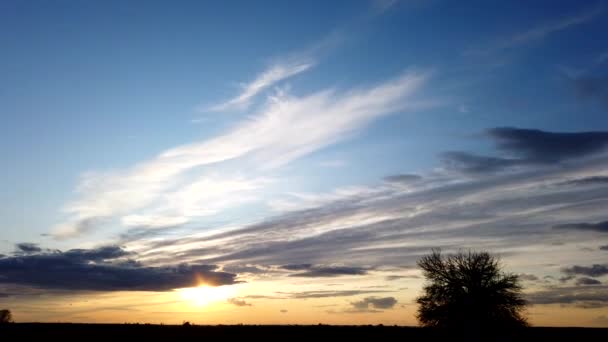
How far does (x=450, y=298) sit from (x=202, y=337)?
26.7 meters

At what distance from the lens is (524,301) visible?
54.7m

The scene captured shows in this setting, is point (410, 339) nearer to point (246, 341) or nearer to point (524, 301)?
point (524, 301)

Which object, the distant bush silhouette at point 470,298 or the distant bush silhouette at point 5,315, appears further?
the distant bush silhouette at point 5,315

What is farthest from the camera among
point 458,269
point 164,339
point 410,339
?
point 458,269

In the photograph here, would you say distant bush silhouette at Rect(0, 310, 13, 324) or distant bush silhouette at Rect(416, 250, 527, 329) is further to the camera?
distant bush silhouette at Rect(0, 310, 13, 324)

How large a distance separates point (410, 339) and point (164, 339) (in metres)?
24.4

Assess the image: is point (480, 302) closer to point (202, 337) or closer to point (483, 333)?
point (483, 333)

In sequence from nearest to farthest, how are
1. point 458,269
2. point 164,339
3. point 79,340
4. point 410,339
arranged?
point 79,340
point 164,339
point 410,339
point 458,269

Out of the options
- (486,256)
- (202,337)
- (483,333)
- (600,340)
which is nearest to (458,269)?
(486,256)

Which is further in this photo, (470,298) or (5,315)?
(5,315)

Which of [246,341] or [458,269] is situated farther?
[458,269]

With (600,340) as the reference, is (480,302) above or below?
above

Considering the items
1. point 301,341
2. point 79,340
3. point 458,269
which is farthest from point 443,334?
point 79,340

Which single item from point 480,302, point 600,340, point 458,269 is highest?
point 458,269
